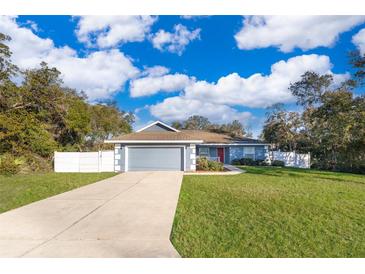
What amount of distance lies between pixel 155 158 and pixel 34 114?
10.1 metres

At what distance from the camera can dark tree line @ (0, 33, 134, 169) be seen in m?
17.7

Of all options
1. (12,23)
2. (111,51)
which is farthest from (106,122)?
(12,23)

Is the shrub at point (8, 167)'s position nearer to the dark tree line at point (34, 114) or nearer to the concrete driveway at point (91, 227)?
the dark tree line at point (34, 114)

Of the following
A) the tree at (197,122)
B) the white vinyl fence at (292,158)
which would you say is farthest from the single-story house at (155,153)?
the tree at (197,122)

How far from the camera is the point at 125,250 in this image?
4223 millimetres

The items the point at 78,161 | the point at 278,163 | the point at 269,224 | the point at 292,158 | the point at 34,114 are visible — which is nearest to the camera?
the point at 269,224

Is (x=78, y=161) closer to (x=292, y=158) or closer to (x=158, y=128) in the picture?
(x=158, y=128)

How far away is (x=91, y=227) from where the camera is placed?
5.39 m

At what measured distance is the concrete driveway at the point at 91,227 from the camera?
4.22 m

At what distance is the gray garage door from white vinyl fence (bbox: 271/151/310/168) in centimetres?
1208

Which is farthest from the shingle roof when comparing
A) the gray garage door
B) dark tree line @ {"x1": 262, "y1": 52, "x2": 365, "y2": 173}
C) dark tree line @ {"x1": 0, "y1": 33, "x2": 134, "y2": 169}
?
dark tree line @ {"x1": 0, "y1": 33, "x2": 134, "y2": 169}

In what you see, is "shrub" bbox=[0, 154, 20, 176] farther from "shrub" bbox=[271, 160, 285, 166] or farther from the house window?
"shrub" bbox=[271, 160, 285, 166]

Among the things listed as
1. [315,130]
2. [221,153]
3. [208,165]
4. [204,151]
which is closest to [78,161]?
[208,165]
